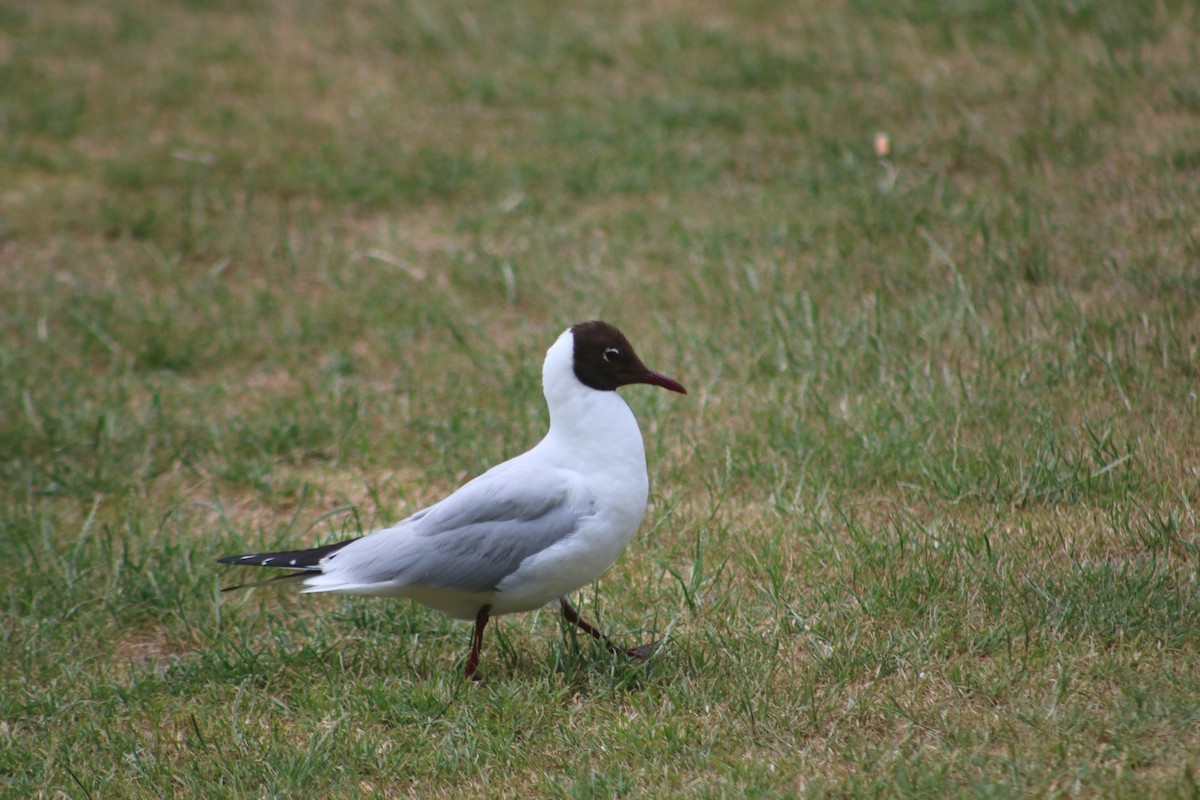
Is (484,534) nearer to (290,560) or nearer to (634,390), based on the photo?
(290,560)

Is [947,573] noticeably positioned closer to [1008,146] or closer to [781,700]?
[781,700]

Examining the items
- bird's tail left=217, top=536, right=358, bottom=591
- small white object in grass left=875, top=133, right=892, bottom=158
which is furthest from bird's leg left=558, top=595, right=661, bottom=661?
small white object in grass left=875, top=133, right=892, bottom=158

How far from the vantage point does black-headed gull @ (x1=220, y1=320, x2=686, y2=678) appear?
369cm

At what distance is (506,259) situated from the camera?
6.85m

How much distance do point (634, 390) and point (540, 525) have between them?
206cm

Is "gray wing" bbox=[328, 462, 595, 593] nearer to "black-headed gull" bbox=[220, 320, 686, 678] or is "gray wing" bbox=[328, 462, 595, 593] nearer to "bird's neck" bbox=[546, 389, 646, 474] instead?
"black-headed gull" bbox=[220, 320, 686, 678]

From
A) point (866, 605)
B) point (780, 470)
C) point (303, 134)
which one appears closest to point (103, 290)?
point (303, 134)

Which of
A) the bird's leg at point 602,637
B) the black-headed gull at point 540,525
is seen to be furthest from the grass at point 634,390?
the black-headed gull at point 540,525

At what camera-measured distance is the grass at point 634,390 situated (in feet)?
11.5

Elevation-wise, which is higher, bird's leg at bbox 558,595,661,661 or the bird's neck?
the bird's neck

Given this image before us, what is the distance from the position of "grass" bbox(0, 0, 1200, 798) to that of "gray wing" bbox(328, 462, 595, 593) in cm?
34

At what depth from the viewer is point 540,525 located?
3705 millimetres

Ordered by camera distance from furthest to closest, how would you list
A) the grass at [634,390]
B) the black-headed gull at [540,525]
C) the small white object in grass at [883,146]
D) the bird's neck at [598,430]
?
the small white object in grass at [883,146]
the bird's neck at [598,430]
the black-headed gull at [540,525]
the grass at [634,390]

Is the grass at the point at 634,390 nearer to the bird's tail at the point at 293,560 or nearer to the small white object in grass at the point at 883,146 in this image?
the small white object in grass at the point at 883,146
